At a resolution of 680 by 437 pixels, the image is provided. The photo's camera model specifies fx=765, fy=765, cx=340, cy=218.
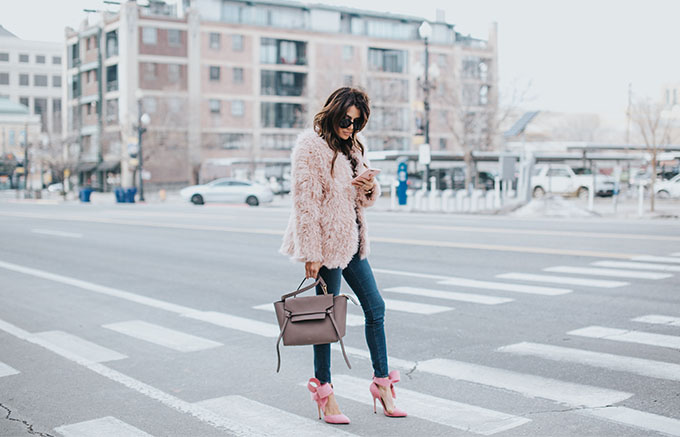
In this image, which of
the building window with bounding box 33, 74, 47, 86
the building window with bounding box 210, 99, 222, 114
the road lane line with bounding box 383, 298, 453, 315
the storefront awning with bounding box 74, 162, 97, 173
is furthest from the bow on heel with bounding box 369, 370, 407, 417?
the building window with bounding box 33, 74, 47, 86

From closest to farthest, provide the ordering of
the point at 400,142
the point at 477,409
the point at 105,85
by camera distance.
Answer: the point at 477,409 → the point at 105,85 → the point at 400,142

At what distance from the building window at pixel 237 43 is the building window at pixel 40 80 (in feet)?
160

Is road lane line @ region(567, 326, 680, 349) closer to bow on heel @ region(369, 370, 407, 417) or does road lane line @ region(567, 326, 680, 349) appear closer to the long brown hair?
bow on heel @ region(369, 370, 407, 417)

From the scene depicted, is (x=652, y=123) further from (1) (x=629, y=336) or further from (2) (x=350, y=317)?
(1) (x=629, y=336)

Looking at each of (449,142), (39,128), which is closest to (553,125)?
(449,142)

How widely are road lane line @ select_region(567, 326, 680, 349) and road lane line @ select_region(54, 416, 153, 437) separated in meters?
4.29

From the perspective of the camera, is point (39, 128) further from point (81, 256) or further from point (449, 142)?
point (81, 256)

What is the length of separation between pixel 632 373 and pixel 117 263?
32.3 feet

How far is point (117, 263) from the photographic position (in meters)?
13.5

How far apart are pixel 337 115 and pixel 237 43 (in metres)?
69.2

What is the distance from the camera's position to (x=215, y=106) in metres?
70.0

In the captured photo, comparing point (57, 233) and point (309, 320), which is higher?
point (309, 320)

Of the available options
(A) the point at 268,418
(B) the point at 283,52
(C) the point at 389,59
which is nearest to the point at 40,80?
(B) the point at 283,52

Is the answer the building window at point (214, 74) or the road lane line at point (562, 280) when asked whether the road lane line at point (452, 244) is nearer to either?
the road lane line at point (562, 280)
